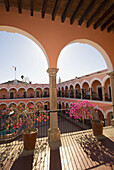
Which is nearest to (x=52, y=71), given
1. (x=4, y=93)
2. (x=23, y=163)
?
(x=23, y=163)

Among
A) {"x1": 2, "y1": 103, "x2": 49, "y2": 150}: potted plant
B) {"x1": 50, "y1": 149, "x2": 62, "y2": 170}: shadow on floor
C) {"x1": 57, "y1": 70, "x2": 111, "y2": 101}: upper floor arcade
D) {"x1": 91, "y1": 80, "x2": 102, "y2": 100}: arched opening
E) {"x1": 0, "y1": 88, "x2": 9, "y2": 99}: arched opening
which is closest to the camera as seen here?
{"x1": 50, "y1": 149, "x2": 62, "y2": 170}: shadow on floor

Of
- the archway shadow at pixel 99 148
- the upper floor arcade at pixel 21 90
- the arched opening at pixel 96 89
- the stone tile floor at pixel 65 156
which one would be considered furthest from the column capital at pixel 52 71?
the upper floor arcade at pixel 21 90

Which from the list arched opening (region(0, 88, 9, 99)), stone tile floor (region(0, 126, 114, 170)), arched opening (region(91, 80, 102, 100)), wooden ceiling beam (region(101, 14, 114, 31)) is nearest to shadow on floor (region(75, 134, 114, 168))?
stone tile floor (region(0, 126, 114, 170))

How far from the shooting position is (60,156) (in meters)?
2.39

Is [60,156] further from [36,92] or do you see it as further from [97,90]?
[36,92]

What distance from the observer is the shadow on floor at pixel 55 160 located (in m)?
2.03

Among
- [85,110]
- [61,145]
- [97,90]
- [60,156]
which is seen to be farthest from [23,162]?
[97,90]

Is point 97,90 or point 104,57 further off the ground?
point 104,57

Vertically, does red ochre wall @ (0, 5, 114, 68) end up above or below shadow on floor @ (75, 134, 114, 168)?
above

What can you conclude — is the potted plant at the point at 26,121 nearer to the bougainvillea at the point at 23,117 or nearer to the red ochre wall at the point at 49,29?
the bougainvillea at the point at 23,117

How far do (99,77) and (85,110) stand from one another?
9.15 meters

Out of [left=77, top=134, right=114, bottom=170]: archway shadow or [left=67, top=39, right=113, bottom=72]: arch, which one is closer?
[left=77, top=134, right=114, bottom=170]: archway shadow

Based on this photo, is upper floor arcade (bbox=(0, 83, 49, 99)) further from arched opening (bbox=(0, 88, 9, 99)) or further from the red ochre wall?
the red ochre wall

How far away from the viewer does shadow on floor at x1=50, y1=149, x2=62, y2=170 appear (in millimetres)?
2033
